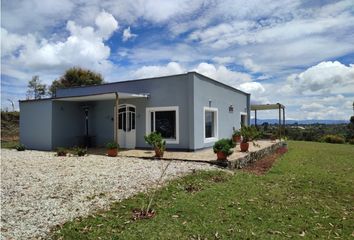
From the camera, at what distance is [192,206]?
20.1 feet

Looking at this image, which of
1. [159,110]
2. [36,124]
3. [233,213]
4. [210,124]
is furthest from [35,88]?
A: [233,213]

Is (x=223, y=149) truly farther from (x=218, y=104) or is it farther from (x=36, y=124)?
(x=36, y=124)

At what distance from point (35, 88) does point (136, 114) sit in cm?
1947

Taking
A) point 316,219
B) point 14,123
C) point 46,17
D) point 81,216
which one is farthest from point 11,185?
point 14,123

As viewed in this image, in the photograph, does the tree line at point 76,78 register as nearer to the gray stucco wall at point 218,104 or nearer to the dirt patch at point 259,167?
the gray stucco wall at point 218,104

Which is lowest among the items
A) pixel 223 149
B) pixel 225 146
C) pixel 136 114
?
pixel 223 149

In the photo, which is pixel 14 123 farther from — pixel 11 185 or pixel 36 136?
pixel 11 185

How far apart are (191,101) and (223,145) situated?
4325 millimetres

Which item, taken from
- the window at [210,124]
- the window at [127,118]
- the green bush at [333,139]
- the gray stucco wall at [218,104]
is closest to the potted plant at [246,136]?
the gray stucco wall at [218,104]

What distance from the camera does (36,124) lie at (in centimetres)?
1875

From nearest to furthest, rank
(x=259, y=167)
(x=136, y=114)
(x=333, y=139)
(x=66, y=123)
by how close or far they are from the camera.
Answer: (x=259, y=167), (x=136, y=114), (x=66, y=123), (x=333, y=139)

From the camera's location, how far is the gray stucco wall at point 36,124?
1811 cm

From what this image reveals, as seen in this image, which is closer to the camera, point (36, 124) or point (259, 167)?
point (259, 167)

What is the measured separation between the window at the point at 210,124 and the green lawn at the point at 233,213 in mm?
8356
